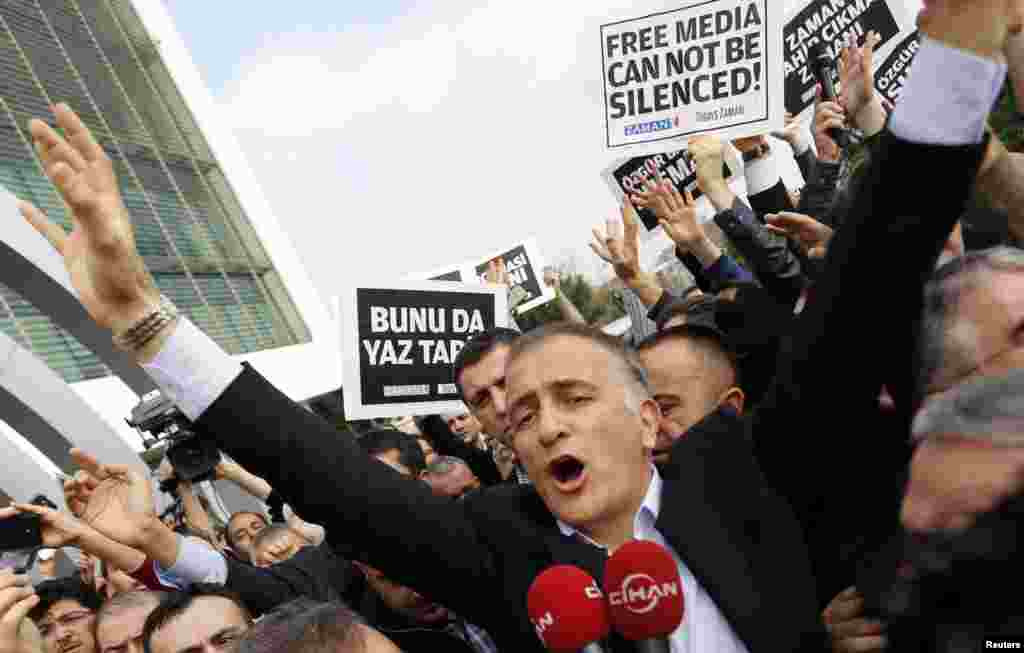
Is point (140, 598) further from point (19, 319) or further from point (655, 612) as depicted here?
point (19, 319)

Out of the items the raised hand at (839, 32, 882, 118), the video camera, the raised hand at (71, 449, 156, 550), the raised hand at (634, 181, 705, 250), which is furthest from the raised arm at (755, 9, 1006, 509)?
the raised hand at (634, 181, 705, 250)

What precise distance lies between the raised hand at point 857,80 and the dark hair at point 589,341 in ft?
6.76

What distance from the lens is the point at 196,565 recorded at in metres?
2.89

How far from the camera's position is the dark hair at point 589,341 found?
210cm

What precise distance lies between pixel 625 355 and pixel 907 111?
3.12 feet

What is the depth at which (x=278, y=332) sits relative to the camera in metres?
22.4

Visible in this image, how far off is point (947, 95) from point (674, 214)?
296cm

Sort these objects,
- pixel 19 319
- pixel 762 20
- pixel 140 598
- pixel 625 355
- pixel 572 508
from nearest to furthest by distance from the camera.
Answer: pixel 572 508
pixel 625 355
pixel 140 598
pixel 762 20
pixel 19 319

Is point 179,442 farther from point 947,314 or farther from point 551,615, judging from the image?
point 947,314

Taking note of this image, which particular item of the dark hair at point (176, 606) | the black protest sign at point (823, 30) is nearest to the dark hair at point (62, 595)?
the dark hair at point (176, 606)

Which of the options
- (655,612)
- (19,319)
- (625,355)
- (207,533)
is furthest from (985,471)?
(19,319)

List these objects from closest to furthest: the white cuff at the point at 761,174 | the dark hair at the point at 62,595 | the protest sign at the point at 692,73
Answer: the dark hair at the point at 62,595 < the white cuff at the point at 761,174 < the protest sign at the point at 692,73

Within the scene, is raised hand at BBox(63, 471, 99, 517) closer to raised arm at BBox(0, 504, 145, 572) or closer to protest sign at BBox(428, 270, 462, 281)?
raised arm at BBox(0, 504, 145, 572)

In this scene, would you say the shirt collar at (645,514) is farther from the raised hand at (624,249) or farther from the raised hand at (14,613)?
the raised hand at (624,249)
